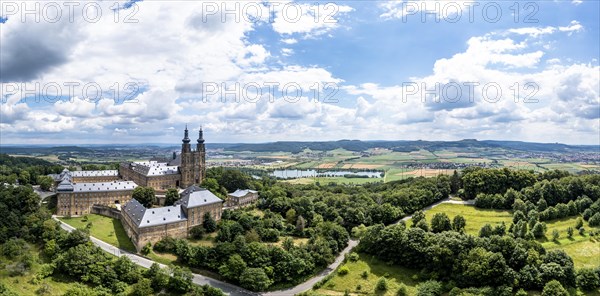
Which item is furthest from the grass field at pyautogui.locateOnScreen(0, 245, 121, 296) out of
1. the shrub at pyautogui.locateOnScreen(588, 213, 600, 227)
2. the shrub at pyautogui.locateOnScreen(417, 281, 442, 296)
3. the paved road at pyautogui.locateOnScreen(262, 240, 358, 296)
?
the shrub at pyautogui.locateOnScreen(588, 213, 600, 227)

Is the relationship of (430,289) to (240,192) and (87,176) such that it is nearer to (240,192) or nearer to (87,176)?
(240,192)

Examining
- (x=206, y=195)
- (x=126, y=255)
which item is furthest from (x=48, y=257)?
(x=206, y=195)

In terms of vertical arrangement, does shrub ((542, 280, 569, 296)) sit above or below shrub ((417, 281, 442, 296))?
above

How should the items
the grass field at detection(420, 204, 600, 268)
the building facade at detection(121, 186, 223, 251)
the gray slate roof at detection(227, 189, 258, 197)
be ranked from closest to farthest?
the grass field at detection(420, 204, 600, 268), the building facade at detection(121, 186, 223, 251), the gray slate roof at detection(227, 189, 258, 197)

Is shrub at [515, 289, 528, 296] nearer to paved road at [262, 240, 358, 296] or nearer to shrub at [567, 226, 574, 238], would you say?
shrub at [567, 226, 574, 238]

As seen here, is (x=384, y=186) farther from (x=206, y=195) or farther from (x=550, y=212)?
(x=206, y=195)

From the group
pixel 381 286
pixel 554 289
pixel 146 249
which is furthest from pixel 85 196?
pixel 554 289
